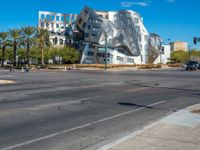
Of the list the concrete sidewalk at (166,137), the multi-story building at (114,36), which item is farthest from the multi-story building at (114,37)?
the concrete sidewalk at (166,137)

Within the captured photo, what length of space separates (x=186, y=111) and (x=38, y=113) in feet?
16.7

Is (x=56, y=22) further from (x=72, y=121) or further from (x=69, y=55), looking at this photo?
(x=72, y=121)

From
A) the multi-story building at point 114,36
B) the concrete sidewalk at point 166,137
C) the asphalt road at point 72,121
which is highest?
the multi-story building at point 114,36

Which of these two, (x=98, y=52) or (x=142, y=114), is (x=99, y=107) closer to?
(x=142, y=114)

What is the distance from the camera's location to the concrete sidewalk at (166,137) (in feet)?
24.9

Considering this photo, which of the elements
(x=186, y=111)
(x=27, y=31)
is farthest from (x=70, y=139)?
(x=27, y=31)

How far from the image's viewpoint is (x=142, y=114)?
12.8 metres

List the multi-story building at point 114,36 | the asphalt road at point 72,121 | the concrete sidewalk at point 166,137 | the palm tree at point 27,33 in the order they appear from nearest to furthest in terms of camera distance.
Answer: the concrete sidewalk at point 166,137, the asphalt road at point 72,121, the palm tree at point 27,33, the multi-story building at point 114,36

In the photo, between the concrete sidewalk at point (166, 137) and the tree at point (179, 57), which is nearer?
the concrete sidewalk at point (166, 137)

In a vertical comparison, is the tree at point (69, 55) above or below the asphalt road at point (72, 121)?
above

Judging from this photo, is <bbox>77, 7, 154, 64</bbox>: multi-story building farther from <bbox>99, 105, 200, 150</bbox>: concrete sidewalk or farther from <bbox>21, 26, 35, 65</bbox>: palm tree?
<bbox>99, 105, 200, 150</bbox>: concrete sidewalk

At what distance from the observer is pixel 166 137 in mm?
8492

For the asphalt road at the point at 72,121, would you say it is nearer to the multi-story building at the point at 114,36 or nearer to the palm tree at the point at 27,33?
the palm tree at the point at 27,33

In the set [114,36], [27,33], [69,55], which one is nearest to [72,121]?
[27,33]
